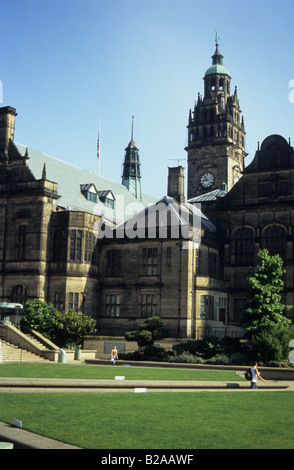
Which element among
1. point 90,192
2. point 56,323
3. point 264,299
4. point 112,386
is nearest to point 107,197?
point 90,192

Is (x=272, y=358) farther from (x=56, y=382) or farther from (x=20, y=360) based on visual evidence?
(x=56, y=382)

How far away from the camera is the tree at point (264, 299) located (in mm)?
48125

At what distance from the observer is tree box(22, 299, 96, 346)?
52.2 m

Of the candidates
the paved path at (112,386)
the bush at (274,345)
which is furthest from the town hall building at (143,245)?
the paved path at (112,386)

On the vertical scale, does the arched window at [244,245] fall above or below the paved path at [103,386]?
above

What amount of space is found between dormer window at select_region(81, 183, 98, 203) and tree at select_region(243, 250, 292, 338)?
22.5 m

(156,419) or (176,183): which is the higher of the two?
(176,183)

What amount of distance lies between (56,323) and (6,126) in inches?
856

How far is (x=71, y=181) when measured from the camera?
65.6 m

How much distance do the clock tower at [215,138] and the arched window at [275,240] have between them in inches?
976

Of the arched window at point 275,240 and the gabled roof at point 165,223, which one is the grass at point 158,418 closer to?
the gabled roof at point 165,223

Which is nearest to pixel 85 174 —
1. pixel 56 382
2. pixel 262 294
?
pixel 262 294

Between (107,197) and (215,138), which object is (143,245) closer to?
(107,197)

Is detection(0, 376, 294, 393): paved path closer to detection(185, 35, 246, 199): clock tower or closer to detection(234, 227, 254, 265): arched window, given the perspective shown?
detection(234, 227, 254, 265): arched window
